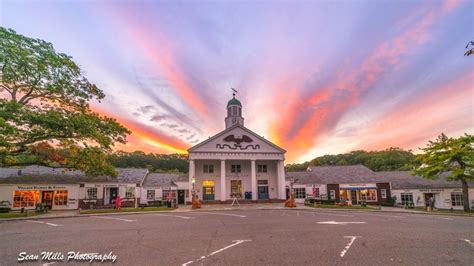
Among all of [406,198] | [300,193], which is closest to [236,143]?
[300,193]

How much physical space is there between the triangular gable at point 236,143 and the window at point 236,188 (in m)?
5.41

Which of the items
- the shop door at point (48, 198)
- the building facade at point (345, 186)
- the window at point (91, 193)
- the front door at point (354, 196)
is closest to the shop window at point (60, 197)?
the shop door at point (48, 198)

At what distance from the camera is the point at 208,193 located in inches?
1416

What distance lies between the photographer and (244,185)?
122 feet

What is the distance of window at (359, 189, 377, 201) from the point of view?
3806 centimetres

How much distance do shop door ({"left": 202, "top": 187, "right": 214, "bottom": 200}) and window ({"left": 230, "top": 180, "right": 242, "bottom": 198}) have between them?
3.01 metres

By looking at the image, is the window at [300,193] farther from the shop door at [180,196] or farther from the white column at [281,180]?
the shop door at [180,196]

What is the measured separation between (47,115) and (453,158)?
40059 millimetres

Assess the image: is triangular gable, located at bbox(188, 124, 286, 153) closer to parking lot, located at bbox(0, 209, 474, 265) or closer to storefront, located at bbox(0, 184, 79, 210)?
storefront, located at bbox(0, 184, 79, 210)

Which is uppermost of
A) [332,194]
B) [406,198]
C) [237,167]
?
[237,167]

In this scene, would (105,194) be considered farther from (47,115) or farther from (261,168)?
(261,168)

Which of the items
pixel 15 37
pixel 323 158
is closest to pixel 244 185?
pixel 15 37

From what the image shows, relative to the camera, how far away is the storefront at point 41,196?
88.5 ft

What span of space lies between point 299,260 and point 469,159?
31468 mm
